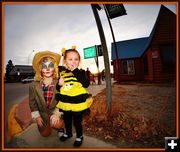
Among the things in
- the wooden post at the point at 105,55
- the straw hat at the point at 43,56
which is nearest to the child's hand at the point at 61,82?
the straw hat at the point at 43,56

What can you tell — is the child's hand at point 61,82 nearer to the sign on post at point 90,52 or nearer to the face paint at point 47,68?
the face paint at point 47,68

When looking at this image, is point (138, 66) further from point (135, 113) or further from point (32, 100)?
point (32, 100)

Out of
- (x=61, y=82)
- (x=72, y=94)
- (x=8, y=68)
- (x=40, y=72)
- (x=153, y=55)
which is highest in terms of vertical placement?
(x=153, y=55)

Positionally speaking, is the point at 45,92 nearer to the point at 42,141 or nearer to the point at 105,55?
the point at 42,141

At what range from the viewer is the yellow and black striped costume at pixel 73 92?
8.21 feet

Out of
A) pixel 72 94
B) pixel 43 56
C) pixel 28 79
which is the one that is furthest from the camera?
pixel 28 79

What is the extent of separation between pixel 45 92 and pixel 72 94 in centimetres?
47

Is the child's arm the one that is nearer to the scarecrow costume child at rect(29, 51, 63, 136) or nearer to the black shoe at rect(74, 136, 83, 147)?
the scarecrow costume child at rect(29, 51, 63, 136)

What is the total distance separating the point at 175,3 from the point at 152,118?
1.97m

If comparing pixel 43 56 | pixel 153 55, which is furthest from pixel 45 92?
pixel 153 55

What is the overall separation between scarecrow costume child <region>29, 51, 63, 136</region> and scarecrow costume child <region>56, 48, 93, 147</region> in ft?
0.38

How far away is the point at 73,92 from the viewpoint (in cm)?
251

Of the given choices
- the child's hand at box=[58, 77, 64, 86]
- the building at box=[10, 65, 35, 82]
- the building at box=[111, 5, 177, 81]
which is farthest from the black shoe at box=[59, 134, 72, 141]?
the building at box=[111, 5, 177, 81]

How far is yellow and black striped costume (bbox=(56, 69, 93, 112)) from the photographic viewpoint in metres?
2.50
